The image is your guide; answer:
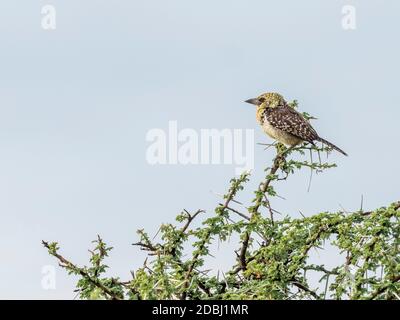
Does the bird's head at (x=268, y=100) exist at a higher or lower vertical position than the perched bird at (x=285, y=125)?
higher

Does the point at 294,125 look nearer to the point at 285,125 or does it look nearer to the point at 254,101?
the point at 285,125

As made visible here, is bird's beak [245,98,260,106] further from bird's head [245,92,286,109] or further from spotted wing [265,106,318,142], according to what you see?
spotted wing [265,106,318,142]

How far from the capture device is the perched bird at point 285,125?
41.9 feet

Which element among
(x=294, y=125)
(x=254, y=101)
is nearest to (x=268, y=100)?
(x=254, y=101)

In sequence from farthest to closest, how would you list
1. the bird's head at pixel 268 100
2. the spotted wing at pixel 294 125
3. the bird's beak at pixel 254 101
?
the bird's beak at pixel 254 101 < the bird's head at pixel 268 100 < the spotted wing at pixel 294 125

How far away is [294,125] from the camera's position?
504 inches

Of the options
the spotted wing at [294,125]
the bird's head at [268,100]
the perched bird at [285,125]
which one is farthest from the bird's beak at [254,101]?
the spotted wing at [294,125]

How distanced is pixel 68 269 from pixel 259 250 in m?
1.42

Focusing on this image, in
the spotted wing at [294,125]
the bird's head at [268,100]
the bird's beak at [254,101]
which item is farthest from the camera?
the bird's beak at [254,101]

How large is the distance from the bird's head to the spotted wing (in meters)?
0.42

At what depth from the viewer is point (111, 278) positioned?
23.1 feet

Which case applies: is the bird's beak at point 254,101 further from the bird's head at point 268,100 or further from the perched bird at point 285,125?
the perched bird at point 285,125

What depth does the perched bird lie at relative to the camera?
1277 centimetres
